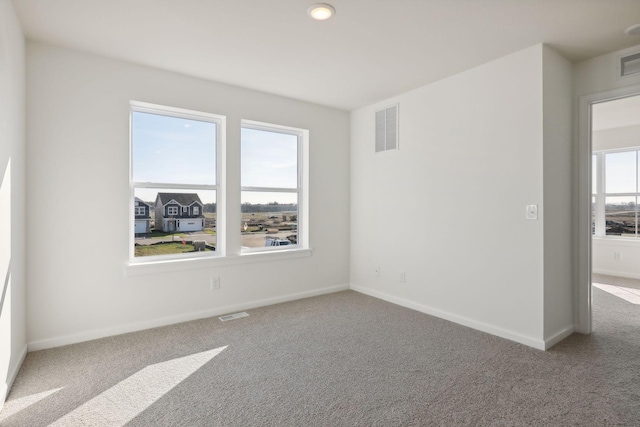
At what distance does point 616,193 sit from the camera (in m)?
5.95

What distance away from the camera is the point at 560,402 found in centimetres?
210

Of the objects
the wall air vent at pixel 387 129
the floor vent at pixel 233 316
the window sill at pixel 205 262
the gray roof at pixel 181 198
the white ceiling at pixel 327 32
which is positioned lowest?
the floor vent at pixel 233 316

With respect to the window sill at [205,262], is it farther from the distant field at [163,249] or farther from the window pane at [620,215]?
the window pane at [620,215]

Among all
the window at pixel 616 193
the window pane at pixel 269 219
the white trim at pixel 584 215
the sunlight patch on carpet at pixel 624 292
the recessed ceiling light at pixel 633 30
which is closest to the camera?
the recessed ceiling light at pixel 633 30

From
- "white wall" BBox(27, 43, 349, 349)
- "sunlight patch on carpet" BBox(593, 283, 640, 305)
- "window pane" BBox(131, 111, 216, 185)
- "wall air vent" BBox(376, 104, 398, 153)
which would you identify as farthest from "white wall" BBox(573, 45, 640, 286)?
"window pane" BBox(131, 111, 216, 185)

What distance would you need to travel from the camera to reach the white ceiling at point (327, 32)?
229cm

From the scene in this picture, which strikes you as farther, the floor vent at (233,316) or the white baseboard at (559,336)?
the floor vent at (233,316)

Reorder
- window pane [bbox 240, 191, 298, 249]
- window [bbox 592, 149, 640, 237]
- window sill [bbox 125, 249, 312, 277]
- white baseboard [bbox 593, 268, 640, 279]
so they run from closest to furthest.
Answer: window sill [bbox 125, 249, 312, 277] → window pane [bbox 240, 191, 298, 249] → white baseboard [bbox 593, 268, 640, 279] → window [bbox 592, 149, 640, 237]

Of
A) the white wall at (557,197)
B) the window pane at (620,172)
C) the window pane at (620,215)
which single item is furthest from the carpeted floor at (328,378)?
the window pane at (620,172)

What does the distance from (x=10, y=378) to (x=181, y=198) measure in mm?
1957

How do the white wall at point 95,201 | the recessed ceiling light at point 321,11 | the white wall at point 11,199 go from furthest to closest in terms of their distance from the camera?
the white wall at point 95,201
the recessed ceiling light at point 321,11
the white wall at point 11,199

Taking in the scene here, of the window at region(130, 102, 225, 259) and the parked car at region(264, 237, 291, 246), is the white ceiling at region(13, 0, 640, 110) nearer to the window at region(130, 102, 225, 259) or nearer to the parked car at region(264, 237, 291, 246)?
the window at region(130, 102, 225, 259)

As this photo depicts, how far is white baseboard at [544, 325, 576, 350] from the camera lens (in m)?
2.86

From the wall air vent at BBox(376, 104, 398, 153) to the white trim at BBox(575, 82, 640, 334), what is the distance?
1798 mm
